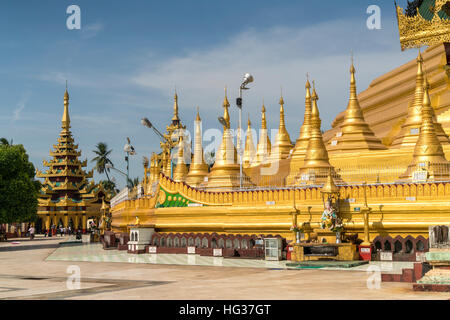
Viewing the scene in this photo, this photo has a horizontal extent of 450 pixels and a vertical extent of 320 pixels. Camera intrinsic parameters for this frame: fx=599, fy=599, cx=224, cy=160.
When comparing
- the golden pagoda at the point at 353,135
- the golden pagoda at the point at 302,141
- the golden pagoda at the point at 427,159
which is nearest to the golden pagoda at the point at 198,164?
the golden pagoda at the point at 302,141

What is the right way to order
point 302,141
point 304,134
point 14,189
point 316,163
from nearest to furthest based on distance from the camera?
point 316,163, point 302,141, point 304,134, point 14,189

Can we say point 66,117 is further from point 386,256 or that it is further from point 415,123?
point 386,256

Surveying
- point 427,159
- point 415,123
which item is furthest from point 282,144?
point 427,159

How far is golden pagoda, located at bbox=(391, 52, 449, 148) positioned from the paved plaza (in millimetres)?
10849

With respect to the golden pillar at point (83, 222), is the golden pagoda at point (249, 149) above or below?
above

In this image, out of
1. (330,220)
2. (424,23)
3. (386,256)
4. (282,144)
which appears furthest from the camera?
(282,144)

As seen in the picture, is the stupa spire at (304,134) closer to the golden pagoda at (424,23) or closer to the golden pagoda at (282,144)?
the golden pagoda at (282,144)

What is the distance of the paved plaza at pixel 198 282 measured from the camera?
12477mm

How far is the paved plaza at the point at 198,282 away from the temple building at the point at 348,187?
3.00 m

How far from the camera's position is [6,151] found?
51.1 meters

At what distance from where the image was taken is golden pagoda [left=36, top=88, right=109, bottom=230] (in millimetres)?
79062

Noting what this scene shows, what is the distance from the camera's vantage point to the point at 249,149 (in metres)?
49.0

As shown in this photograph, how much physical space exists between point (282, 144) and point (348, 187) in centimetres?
1818

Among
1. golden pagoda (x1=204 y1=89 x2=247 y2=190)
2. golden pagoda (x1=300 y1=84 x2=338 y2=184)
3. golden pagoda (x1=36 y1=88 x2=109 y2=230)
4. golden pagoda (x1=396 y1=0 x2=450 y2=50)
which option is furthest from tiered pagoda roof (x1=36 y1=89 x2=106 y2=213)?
golden pagoda (x1=396 y1=0 x2=450 y2=50)
